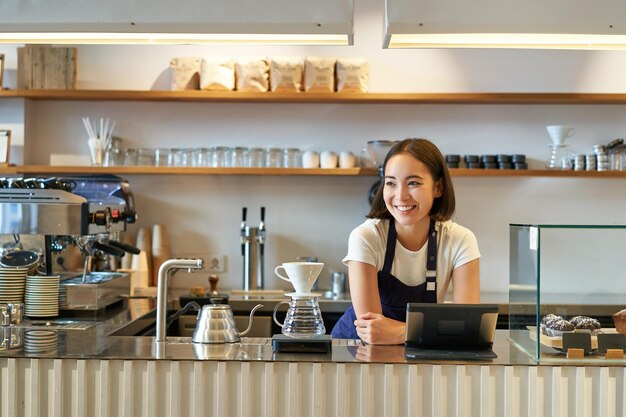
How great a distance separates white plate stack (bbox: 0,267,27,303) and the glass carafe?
1282 millimetres

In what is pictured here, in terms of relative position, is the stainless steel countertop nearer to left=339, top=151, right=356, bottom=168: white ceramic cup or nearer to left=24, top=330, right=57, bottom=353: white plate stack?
left=24, top=330, right=57, bottom=353: white plate stack

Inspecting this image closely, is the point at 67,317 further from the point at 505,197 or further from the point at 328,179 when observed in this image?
the point at 505,197

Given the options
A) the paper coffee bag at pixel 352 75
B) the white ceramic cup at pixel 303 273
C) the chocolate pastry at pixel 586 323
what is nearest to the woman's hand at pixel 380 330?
the white ceramic cup at pixel 303 273

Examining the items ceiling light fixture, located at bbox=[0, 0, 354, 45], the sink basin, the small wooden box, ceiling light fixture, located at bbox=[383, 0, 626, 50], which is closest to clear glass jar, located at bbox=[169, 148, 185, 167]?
the small wooden box

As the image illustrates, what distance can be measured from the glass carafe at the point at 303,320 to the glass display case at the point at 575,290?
628 mm

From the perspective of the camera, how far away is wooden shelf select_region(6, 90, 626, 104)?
15.0ft

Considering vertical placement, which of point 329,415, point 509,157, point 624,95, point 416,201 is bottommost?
point 329,415

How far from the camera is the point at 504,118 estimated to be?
4.85m

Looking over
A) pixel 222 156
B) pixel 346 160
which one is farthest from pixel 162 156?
pixel 346 160

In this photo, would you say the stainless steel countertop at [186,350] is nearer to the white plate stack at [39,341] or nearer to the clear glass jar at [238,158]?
the white plate stack at [39,341]

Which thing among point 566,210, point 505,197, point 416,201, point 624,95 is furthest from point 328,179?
point 416,201

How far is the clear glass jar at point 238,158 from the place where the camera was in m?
4.64

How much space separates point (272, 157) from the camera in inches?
183

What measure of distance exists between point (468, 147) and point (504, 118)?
28 cm
